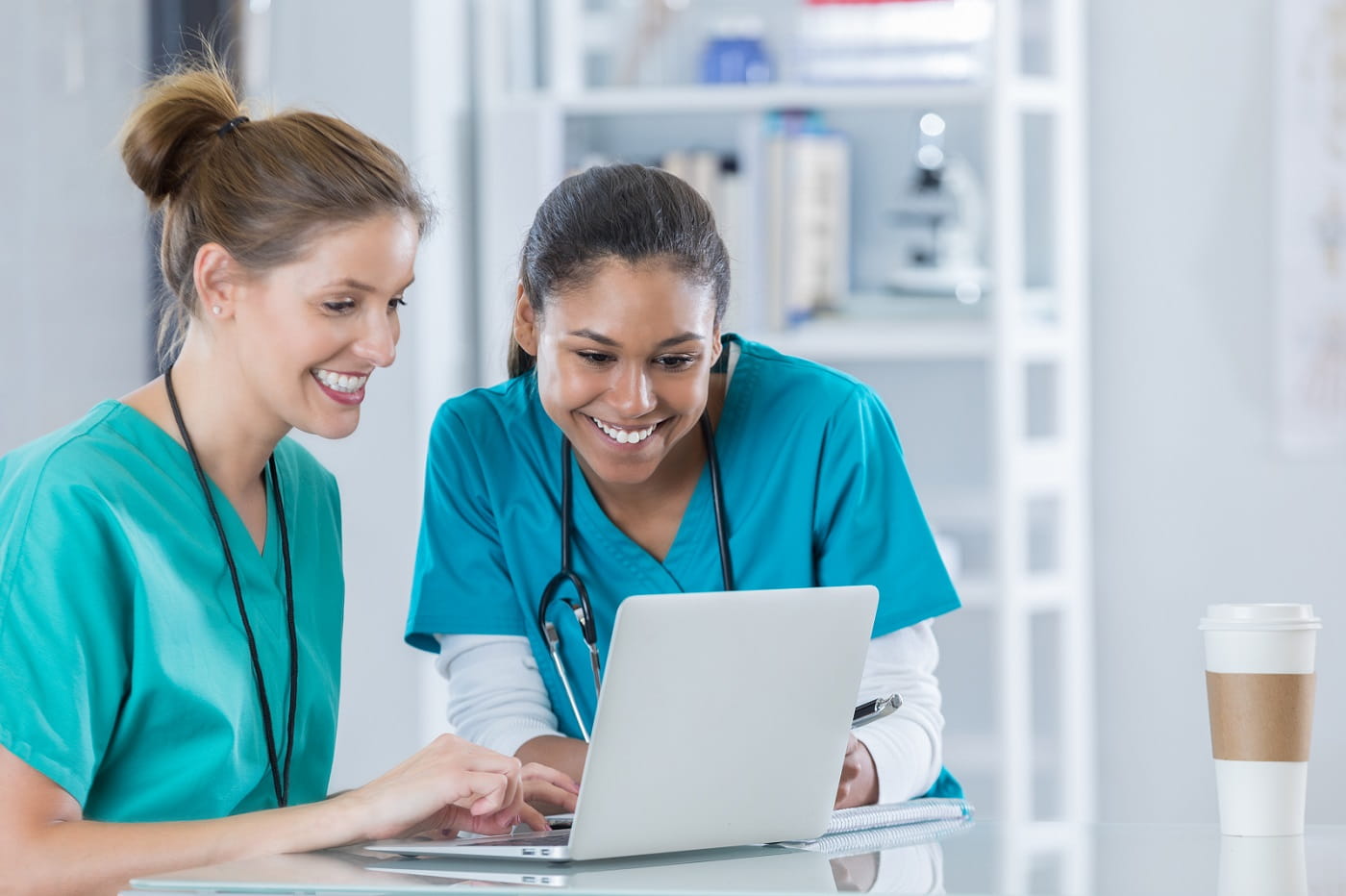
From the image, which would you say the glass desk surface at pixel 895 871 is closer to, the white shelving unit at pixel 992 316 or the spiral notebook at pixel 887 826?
the spiral notebook at pixel 887 826

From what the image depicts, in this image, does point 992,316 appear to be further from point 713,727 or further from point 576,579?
point 713,727

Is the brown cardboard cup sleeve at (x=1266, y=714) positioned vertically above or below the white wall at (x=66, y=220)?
below

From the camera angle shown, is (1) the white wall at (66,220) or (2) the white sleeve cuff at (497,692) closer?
→ (2) the white sleeve cuff at (497,692)

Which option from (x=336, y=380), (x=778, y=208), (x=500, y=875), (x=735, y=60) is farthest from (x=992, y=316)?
(x=500, y=875)

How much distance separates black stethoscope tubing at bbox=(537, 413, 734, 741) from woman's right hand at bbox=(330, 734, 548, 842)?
0.31 meters

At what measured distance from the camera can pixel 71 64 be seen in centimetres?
226

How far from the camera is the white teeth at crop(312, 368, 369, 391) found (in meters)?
1.30

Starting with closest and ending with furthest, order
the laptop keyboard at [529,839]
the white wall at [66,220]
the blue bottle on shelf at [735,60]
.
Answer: the laptop keyboard at [529,839]
the white wall at [66,220]
the blue bottle on shelf at [735,60]

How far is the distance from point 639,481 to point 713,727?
1.59 ft

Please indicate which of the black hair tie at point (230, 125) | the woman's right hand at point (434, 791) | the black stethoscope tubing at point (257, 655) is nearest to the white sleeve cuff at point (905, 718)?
the woman's right hand at point (434, 791)

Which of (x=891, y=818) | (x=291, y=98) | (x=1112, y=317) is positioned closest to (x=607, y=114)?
(x=291, y=98)

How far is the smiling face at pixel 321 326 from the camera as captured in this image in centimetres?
128

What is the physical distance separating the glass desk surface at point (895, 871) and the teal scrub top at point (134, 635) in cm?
26

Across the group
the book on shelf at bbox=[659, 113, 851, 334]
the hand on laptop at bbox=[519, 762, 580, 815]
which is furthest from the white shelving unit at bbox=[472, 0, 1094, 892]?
the hand on laptop at bbox=[519, 762, 580, 815]
